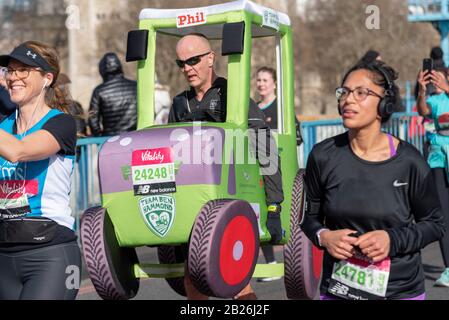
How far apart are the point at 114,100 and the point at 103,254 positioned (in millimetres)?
6116

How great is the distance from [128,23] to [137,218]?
49360mm

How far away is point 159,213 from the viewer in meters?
6.37

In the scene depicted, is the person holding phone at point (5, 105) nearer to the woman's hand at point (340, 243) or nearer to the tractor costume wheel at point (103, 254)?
the tractor costume wheel at point (103, 254)

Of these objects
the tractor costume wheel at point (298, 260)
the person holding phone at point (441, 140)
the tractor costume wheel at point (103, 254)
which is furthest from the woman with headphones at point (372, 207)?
the person holding phone at point (441, 140)

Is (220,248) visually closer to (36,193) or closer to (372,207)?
(36,193)

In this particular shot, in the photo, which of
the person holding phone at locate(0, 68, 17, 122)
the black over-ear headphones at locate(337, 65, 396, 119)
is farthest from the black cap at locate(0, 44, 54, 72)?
the black over-ear headphones at locate(337, 65, 396, 119)

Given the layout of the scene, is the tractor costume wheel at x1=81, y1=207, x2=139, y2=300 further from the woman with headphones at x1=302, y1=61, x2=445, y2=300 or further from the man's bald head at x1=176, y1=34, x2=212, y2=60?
the woman with headphones at x1=302, y1=61, x2=445, y2=300

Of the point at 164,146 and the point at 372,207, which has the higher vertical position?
the point at 164,146

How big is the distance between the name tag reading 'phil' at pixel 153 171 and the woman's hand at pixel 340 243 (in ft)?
5.86

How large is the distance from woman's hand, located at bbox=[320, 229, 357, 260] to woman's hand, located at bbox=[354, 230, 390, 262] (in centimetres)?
4

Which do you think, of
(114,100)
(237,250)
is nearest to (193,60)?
(237,250)

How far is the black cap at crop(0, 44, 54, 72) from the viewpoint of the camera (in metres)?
A: 5.20

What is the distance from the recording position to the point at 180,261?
7.46 meters
